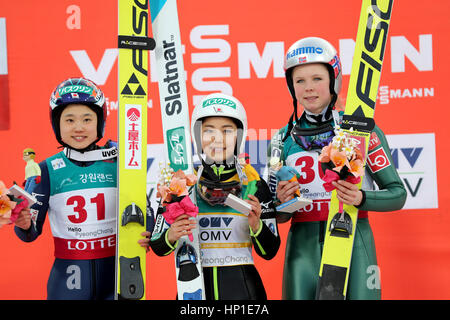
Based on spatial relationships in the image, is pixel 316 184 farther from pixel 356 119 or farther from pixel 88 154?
pixel 88 154

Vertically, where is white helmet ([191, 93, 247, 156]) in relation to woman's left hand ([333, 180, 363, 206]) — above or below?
above

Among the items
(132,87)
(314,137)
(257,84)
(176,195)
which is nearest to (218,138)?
(176,195)

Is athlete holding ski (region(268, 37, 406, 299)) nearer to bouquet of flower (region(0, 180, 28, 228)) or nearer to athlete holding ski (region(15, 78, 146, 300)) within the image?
athlete holding ski (region(15, 78, 146, 300))

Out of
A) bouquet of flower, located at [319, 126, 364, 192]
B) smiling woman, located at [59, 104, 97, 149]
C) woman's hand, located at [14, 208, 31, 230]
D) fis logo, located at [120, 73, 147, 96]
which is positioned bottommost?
woman's hand, located at [14, 208, 31, 230]

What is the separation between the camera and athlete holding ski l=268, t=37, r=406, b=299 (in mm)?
2510

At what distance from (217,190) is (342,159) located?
59cm

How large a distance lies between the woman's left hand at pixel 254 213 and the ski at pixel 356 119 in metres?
0.38

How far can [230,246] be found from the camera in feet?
8.09

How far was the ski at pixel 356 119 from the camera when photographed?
8.05 ft

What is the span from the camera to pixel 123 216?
8.53 feet

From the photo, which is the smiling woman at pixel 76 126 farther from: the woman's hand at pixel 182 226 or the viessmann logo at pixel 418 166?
the viessmann logo at pixel 418 166

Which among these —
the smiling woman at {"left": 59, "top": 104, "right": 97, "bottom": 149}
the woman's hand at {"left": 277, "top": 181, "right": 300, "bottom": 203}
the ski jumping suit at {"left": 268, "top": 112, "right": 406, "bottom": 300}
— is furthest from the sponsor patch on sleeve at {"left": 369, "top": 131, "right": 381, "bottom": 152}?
the smiling woman at {"left": 59, "top": 104, "right": 97, "bottom": 149}

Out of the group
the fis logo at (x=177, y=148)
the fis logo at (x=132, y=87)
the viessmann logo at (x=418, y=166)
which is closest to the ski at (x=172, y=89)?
the fis logo at (x=177, y=148)

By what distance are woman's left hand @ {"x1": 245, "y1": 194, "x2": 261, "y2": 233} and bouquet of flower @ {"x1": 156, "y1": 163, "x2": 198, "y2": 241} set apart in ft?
0.81
